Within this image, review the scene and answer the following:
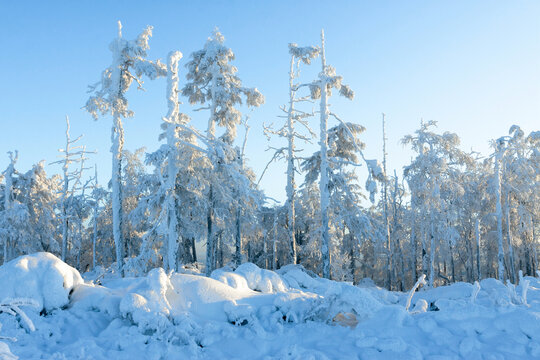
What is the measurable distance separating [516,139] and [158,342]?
25.4 metres

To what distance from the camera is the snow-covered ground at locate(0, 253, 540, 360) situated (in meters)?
5.43

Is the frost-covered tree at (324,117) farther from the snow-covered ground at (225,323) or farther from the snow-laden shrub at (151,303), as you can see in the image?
the snow-laden shrub at (151,303)

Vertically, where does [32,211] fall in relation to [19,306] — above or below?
above

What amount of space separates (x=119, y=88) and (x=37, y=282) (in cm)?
1184

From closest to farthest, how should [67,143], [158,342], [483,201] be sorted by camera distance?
[158,342]
[67,143]
[483,201]

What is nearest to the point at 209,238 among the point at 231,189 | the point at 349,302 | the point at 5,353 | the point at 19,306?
the point at 231,189

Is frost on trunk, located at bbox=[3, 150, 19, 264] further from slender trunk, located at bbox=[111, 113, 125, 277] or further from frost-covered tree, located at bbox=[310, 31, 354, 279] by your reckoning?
frost-covered tree, located at bbox=[310, 31, 354, 279]

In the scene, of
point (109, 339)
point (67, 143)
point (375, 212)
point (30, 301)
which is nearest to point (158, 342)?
point (109, 339)

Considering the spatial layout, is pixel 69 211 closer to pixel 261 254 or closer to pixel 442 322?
pixel 261 254

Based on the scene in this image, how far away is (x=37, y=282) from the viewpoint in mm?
6727

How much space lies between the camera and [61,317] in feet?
20.8

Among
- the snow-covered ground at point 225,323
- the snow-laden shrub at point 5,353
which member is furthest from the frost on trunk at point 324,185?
the snow-laden shrub at point 5,353

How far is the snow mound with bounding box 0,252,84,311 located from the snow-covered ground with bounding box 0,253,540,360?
0.02 metres

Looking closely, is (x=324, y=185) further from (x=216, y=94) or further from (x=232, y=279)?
(x=232, y=279)
